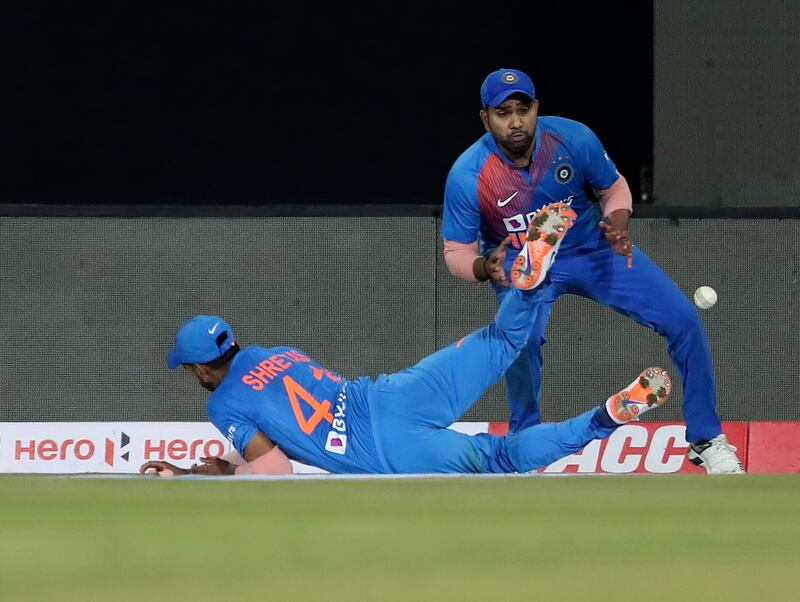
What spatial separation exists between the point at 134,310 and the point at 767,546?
446 centimetres

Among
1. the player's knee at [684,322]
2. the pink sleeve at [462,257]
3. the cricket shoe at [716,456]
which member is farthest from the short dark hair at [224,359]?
the cricket shoe at [716,456]

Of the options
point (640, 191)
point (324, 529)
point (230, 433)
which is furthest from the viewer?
point (640, 191)

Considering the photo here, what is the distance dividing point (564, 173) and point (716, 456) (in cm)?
114

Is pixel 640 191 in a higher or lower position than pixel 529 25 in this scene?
lower

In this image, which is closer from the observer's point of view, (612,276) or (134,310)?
(612,276)

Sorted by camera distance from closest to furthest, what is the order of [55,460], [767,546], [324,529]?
1. [767,546]
2. [324,529]
3. [55,460]

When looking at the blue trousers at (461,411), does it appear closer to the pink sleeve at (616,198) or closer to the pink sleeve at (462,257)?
the pink sleeve at (462,257)

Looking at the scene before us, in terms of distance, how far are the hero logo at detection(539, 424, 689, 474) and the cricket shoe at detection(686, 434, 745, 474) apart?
1038 mm

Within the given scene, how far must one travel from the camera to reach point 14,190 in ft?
25.9

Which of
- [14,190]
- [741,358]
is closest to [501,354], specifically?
[741,358]

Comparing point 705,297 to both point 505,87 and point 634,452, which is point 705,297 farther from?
point 505,87

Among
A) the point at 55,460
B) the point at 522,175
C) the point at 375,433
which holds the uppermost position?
the point at 522,175

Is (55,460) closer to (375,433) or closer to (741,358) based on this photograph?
(375,433)

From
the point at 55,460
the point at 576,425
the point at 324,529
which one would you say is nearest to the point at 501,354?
the point at 576,425
